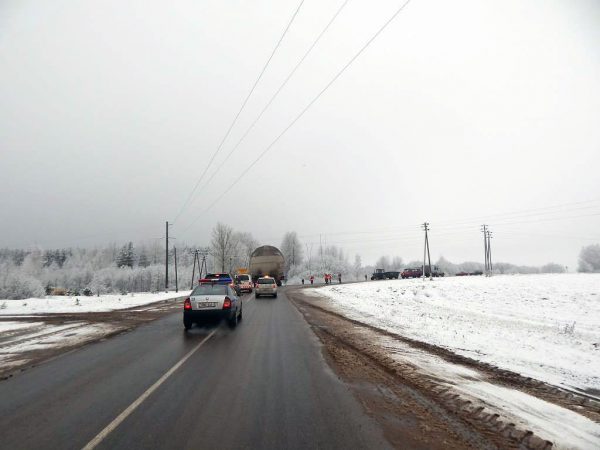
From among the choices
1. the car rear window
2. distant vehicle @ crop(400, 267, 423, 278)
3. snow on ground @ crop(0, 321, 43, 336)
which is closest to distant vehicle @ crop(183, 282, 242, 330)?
the car rear window

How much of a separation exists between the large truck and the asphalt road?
5024 cm

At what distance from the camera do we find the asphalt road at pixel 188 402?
13.4 feet

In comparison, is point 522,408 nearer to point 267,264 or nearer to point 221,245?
point 267,264

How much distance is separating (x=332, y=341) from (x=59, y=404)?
6.98 meters

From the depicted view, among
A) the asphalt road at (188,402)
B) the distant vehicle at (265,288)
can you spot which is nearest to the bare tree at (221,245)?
the distant vehicle at (265,288)

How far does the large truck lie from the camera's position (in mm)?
59469

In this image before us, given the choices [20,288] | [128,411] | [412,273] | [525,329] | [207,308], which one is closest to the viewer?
[128,411]

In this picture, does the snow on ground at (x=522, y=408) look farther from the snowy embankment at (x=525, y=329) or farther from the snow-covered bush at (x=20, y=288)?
the snow-covered bush at (x=20, y=288)

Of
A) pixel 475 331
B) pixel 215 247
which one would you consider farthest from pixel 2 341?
pixel 215 247

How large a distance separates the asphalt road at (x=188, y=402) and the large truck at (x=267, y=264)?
50.2 meters

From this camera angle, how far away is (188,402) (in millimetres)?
5285

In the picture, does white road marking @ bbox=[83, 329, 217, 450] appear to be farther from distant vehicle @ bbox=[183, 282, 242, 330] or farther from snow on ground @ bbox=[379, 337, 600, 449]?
snow on ground @ bbox=[379, 337, 600, 449]

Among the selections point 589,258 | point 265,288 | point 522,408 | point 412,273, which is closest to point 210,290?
point 522,408

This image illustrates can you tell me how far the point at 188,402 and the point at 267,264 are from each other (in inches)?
2152
